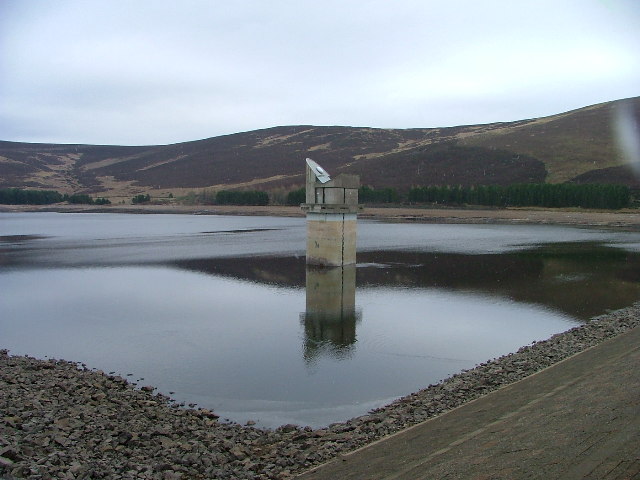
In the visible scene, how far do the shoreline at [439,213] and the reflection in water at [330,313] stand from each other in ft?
161

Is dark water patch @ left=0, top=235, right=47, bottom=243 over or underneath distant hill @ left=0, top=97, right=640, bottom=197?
underneath

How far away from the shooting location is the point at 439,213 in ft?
301

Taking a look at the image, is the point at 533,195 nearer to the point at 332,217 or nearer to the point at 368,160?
the point at 368,160

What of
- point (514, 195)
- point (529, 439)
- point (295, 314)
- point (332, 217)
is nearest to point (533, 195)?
point (514, 195)

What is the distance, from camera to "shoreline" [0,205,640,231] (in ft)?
248

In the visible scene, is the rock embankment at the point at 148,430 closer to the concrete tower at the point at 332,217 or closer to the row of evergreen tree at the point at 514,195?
the concrete tower at the point at 332,217

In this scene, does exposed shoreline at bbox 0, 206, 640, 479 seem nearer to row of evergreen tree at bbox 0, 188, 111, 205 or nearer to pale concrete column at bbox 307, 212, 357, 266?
pale concrete column at bbox 307, 212, 357, 266

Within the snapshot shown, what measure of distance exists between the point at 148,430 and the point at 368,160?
130 m

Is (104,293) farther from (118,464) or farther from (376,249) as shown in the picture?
(376,249)

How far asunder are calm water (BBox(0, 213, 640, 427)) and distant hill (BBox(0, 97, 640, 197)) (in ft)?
219

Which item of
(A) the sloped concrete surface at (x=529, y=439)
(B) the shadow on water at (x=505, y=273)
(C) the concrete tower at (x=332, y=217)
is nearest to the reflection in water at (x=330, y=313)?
(B) the shadow on water at (x=505, y=273)

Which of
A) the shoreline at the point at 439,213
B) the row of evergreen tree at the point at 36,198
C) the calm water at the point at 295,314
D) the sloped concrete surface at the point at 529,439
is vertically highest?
the row of evergreen tree at the point at 36,198

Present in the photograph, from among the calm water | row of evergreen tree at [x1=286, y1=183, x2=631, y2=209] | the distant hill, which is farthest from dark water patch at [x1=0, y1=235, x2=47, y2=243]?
the distant hill

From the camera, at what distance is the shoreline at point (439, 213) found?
248ft
